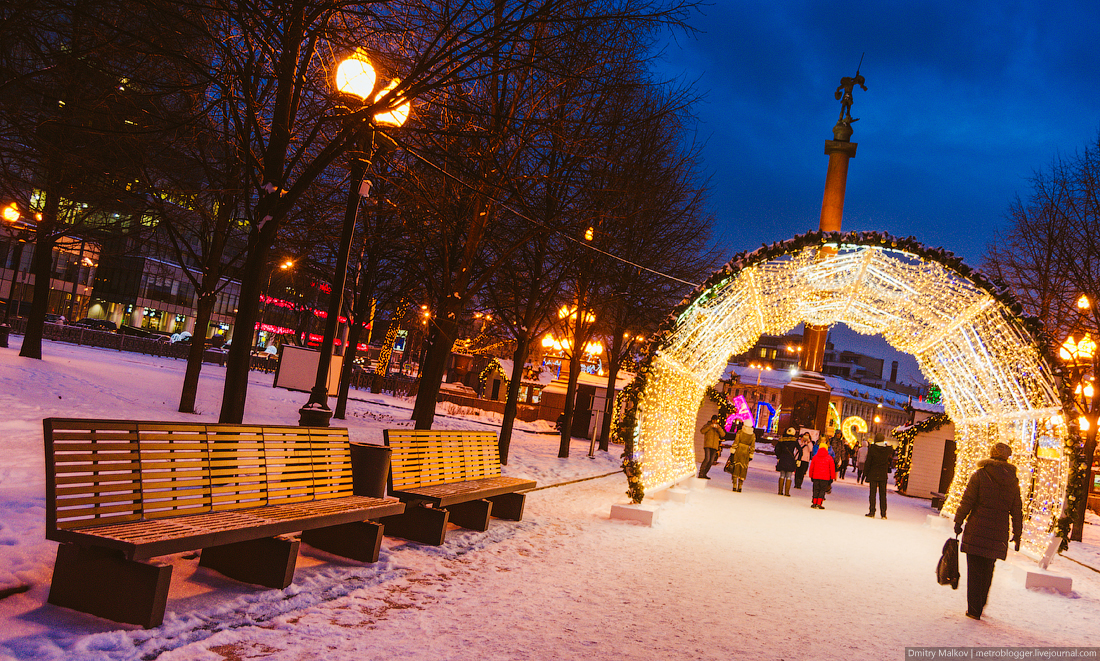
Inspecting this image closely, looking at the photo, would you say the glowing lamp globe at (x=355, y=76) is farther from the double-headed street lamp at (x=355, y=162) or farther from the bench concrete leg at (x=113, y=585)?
the bench concrete leg at (x=113, y=585)

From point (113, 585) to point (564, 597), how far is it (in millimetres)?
3466

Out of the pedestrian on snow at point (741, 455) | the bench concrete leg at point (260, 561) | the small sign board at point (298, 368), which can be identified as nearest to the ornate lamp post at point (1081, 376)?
the pedestrian on snow at point (741, 455)

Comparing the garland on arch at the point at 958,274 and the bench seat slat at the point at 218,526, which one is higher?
the garland on arch at the point at 958,274

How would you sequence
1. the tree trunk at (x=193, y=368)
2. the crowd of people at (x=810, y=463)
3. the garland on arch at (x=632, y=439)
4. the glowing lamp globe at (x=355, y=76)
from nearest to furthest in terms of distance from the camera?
1. the glowing lamp globe at (x=355, y=76)
2. the garland on arch at (x=632, y=439)
3. the tree trunk at (x=193, y=368)
4. the crowd of people at (x=810, y=463)

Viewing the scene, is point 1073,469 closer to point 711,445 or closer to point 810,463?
point 810,463

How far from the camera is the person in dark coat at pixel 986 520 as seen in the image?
7.65 meters

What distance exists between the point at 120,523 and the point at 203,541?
51cm

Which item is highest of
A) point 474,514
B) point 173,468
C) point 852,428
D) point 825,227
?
point 825,227

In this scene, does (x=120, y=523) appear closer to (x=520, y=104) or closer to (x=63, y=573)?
(x=63, y=573)

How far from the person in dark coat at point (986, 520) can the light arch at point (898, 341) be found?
315 cm

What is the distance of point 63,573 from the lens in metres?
4.19

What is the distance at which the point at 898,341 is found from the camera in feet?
53.7

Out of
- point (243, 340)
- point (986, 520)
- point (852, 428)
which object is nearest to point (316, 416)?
point (243, 340)

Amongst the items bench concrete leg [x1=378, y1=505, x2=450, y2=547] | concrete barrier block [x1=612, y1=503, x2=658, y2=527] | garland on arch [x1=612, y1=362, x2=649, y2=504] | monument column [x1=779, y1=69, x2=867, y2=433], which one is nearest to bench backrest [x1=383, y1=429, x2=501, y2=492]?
bench concrete leg [x1=378, y1=505, x2=450, y2=547]
